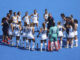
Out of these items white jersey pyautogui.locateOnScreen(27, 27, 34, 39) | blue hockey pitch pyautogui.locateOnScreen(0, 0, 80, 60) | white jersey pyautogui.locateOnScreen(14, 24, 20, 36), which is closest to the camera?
blue hockey pitch pyautogui.locateOnScreen(0, 0, 80, 60)

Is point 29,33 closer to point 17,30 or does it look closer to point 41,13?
point 17,30

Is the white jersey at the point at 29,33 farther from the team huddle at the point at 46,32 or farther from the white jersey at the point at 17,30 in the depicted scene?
the white jersey at the point at 17,30

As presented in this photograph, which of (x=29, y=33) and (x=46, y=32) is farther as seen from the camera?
(x=46, y=32)

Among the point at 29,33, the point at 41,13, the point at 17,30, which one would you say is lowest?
the point at 29,33

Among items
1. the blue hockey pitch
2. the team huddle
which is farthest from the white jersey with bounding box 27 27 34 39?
the blue hockey pitch

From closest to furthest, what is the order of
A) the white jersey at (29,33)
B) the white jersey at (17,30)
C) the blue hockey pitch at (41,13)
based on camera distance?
the blue hockey pitch at (41,13) → the white jersey at (29,33) → the white jersey at (17,30)

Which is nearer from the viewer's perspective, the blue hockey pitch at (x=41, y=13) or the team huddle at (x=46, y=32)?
the blue hockey pitch at (x=41, y=13)

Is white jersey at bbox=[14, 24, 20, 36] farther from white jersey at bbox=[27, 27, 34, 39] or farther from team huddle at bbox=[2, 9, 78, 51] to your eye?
white jersey at bbox=[27, 27, 34, 39]

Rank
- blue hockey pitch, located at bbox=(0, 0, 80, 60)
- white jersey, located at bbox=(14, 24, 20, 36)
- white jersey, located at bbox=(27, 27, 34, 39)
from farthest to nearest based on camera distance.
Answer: white jersey, located at bbox=(14, 24, 20, 36)
white jersey, located at bbox=(27, 27, 34, 39)
blue hockey pitch, located at bbox=(0, 0, 80, 60)

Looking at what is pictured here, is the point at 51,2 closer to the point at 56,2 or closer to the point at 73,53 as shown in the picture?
the point at 56,2

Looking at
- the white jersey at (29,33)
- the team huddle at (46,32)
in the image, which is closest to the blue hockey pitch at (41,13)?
the team huddle at (46,32)

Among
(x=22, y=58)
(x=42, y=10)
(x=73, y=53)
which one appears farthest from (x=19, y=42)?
(x=42, y=10)

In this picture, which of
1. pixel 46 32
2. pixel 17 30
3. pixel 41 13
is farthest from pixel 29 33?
pixel 41 13

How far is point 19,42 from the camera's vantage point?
45.1 ft
